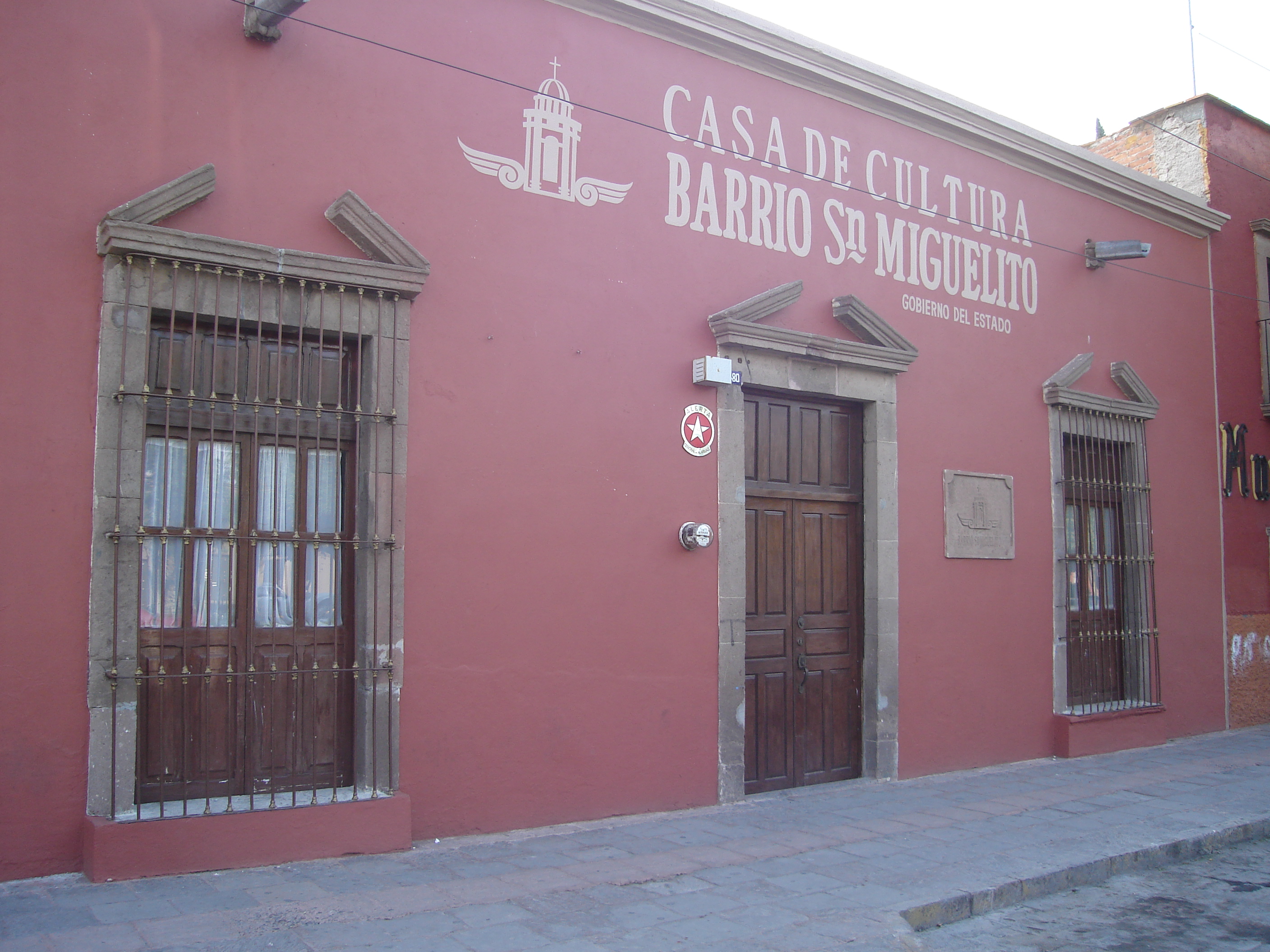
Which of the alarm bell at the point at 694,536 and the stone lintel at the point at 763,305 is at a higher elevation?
the stone lintel at the point at 763,305

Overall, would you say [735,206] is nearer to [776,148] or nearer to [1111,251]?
[776,148]

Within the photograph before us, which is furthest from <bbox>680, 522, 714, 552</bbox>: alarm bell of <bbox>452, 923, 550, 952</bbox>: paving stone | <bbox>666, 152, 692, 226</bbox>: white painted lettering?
<bbox>452, 923, 550, 952</bbox>: paving stone

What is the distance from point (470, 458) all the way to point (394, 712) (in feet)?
4.58

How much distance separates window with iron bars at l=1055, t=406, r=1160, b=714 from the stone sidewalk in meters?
2.10

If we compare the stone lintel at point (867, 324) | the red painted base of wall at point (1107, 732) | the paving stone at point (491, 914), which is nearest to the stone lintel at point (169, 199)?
the paving stone at point (491, 914)

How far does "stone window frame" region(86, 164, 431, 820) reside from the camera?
4.64m

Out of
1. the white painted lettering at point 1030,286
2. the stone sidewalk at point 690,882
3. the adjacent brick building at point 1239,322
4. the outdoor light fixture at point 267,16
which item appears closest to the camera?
the stone sidewalk at point 690,882

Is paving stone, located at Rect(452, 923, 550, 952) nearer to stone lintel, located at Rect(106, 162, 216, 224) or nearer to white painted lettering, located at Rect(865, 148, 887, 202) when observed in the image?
stone lintel, located at Rect(106, 162, 216, 224)

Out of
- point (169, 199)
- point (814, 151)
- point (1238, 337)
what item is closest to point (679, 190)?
point (814, 151)

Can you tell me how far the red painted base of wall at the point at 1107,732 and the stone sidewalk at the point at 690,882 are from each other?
131cm

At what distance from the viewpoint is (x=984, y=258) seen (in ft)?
28.0

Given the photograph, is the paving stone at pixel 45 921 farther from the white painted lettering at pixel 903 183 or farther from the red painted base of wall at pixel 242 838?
the white painted lettering at pixel 903 183

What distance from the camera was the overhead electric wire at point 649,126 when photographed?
5.45 meters

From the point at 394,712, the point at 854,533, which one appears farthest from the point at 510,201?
the point at 854,533
